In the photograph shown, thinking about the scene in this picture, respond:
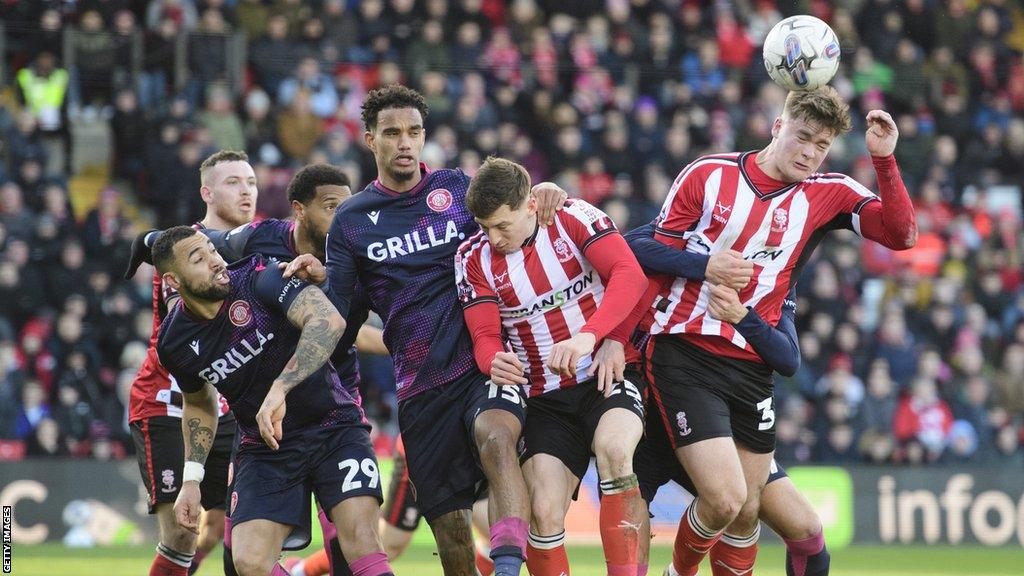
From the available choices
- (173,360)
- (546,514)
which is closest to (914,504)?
(546,514)

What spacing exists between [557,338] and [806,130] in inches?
63.0

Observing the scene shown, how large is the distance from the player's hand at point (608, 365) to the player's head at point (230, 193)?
9.16 ft

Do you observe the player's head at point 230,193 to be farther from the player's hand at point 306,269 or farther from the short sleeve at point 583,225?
the short sleeve at point 583,225

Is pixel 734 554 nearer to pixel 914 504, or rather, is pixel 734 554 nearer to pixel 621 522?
pixel 621 522

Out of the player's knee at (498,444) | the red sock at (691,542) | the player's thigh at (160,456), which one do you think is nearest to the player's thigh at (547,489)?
the player's knee at (498,444)

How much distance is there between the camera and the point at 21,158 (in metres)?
15.9

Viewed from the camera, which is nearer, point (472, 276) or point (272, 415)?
point (272, 415)

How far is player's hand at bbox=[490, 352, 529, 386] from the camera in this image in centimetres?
688

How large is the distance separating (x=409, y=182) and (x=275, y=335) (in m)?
1.05

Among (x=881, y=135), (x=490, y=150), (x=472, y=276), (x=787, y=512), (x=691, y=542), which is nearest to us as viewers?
(x=881, y=135)

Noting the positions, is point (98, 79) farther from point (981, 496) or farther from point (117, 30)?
point (981, 496)

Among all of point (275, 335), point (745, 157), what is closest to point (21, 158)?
point (275, 335)

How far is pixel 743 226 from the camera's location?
7324 millimetres

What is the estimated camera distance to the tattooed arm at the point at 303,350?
685 centimetres
